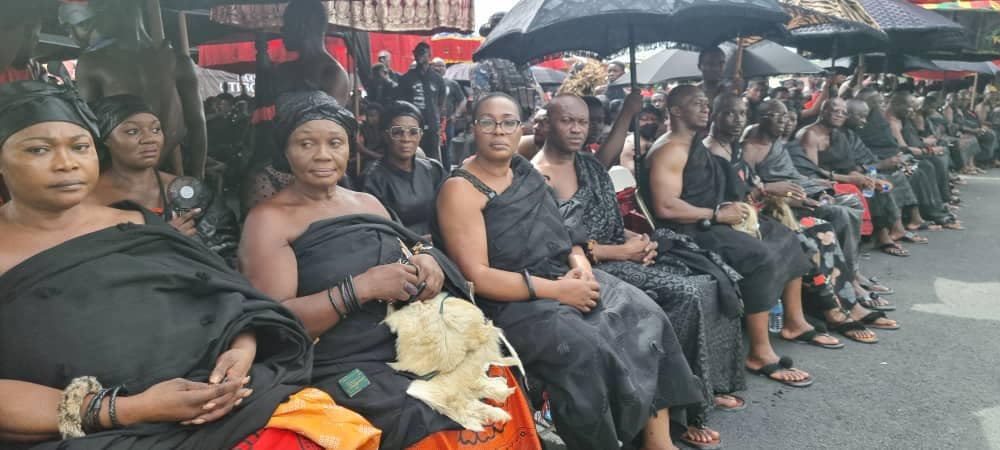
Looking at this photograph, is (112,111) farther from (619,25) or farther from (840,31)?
(840,31)

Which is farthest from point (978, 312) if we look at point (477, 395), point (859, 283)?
point (477, 395)

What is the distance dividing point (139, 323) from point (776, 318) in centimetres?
408

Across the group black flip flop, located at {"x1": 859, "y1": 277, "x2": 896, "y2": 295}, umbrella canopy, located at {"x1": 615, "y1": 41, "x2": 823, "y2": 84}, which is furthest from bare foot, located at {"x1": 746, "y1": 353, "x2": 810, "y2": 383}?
umbrella canopy, located at {"x1": 615, "y1": 41, "x2": 823, "y2": 84}

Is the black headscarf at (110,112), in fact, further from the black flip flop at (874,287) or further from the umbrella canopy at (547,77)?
the umbrella canopy at (547,77)

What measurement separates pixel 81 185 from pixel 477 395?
1.35 metres

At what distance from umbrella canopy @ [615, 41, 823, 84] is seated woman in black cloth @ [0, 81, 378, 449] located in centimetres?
702

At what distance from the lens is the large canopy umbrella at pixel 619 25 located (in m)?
3.49

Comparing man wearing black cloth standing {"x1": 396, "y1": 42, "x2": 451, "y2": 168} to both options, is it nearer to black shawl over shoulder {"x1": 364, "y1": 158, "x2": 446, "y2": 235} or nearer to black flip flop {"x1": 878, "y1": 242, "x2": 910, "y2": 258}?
black shawl over shoulder {"x1": 364, "y1": 158, "x2": 446, "y2": 235}

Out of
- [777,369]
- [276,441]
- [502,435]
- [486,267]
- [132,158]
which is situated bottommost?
[777,369]

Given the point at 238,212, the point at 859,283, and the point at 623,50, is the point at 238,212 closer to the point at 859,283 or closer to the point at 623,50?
the point at 623,50

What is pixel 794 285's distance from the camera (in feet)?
14.9

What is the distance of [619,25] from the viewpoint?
479 cm

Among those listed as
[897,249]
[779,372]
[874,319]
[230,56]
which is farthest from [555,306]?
[230,56]


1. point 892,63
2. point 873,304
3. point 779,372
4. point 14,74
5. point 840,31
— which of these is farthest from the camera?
point 892,63
